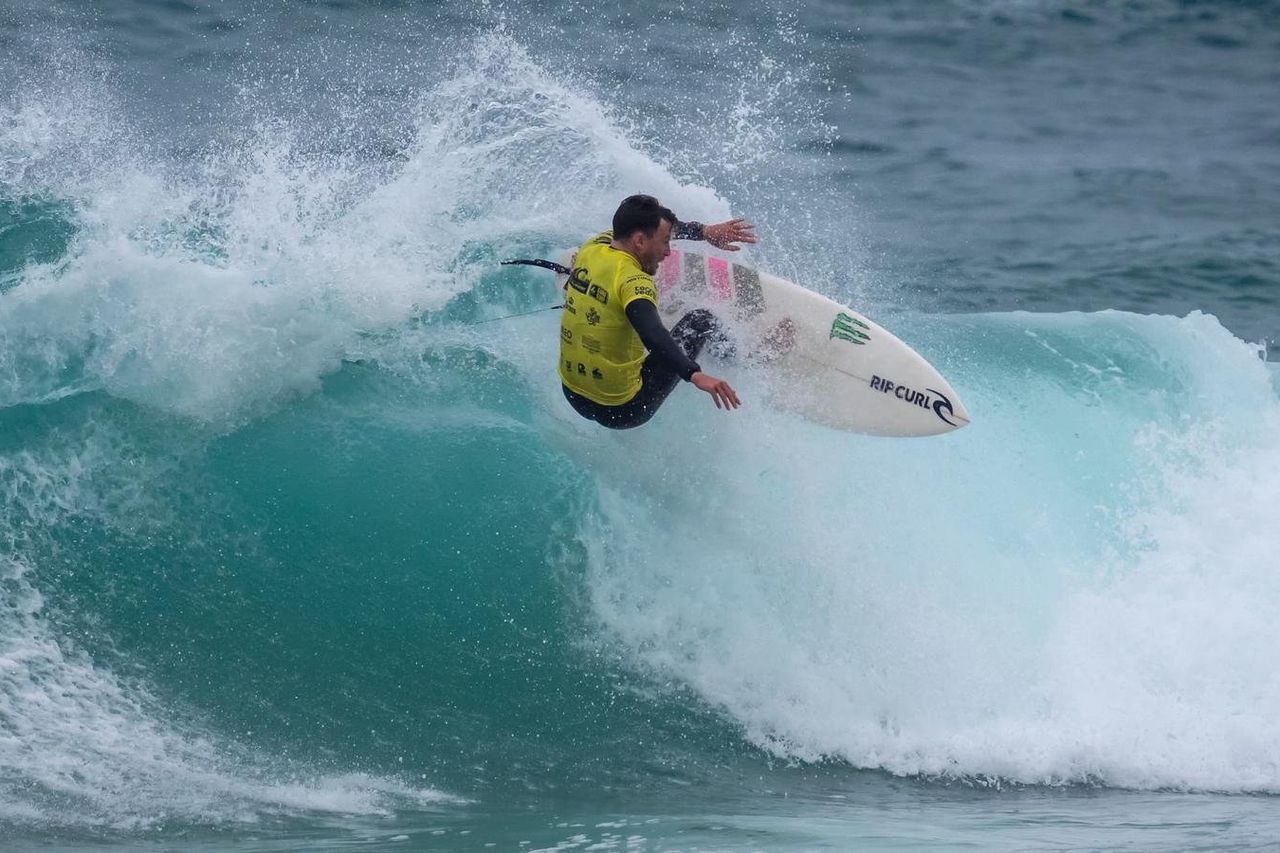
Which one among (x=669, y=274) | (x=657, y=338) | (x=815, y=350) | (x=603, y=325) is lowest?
(x=657, y=338)

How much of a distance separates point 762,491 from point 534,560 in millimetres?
1348

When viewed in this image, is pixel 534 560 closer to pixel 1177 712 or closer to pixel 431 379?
pixel 431 379

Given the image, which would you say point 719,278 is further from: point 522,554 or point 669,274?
point 522,554

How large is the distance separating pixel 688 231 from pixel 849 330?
108 cm

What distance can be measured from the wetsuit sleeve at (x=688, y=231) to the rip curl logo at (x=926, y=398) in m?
1.27

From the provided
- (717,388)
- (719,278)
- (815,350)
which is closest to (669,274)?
(719,278)

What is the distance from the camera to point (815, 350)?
7289 mm

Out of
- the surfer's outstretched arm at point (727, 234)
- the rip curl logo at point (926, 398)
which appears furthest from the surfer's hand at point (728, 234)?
the rip curl logo at point (926, 398)

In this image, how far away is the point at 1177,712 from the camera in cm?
729

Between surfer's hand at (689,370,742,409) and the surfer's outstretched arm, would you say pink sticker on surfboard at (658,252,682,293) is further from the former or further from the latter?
surfer's hand at (689,370,742,409)

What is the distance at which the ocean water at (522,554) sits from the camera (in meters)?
6.12

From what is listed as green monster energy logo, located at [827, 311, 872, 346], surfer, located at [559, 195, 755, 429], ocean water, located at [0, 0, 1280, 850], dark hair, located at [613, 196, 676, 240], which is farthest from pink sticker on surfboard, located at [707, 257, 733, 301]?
dark hair, located at [613, 196, 676, 240]

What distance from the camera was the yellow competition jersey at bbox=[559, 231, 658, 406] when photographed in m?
6.17

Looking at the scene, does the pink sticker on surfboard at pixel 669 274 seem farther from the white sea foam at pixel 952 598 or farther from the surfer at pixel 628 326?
the white sea foam at pixel 952 598
